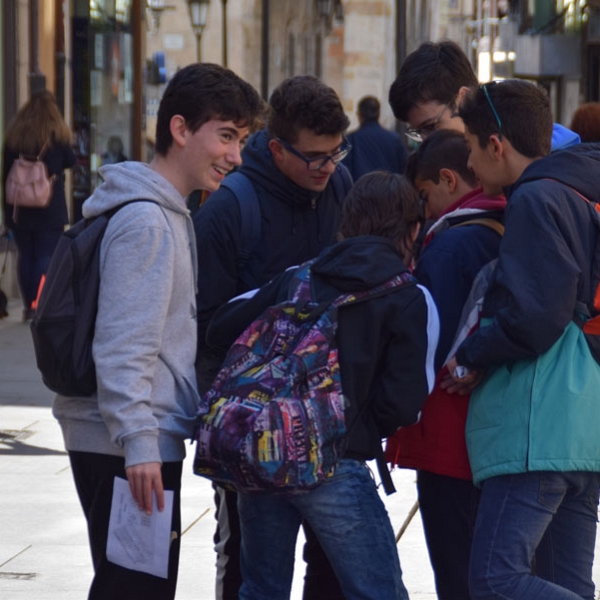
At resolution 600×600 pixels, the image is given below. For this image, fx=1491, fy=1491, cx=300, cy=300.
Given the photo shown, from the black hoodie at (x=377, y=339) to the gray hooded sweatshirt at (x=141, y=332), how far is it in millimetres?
350

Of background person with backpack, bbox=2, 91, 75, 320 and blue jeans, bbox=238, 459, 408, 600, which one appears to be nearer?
blue jeans, bbox=238, 459, 408, 600

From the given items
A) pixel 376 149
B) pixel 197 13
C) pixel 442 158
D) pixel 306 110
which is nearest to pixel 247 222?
pixel 306 110

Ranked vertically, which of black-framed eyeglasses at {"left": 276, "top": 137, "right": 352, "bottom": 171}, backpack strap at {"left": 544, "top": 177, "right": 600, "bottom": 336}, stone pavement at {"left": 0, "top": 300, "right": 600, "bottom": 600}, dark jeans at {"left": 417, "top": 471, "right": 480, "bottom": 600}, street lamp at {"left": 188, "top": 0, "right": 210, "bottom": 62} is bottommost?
stone pavement at {"left": 0, "top": 300, "right": 600, "bottom": 600}

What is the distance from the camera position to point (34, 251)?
1196 centimetres

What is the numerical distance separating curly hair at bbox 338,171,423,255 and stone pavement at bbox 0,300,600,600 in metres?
1.95

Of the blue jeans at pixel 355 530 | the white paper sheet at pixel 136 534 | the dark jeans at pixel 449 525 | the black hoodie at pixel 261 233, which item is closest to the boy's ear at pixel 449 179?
the black hoodie at pixel 261 233

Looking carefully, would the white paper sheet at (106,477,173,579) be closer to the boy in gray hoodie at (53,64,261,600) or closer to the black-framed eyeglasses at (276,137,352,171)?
the boy in gray hoodie at (53,64,261,600)

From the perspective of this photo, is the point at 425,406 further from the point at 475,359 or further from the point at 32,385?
the point at 32,385

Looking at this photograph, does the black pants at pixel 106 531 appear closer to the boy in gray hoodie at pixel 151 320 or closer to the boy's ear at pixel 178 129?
the boy in gray hoodie at pixel 151 320

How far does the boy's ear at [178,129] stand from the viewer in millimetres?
3543

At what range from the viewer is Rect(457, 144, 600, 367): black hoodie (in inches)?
134

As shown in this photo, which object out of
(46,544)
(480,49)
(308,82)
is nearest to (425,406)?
(308,82)

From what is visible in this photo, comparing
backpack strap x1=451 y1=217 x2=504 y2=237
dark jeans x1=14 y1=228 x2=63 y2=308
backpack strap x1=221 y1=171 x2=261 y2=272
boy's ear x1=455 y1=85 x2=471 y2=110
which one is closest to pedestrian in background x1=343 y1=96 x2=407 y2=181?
dark jeans x1=14 y1=228 x2=63 y2=308

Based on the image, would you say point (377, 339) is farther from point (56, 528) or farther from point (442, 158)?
point (56, 528)
